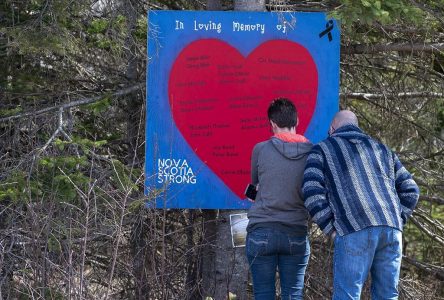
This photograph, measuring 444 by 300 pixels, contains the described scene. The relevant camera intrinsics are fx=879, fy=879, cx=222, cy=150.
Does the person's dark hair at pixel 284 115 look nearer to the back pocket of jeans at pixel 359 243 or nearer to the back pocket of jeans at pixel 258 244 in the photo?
the back pocket of jeans at pixel 258 244

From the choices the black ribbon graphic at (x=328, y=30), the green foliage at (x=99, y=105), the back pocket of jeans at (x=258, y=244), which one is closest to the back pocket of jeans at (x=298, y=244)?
the back pocket of jeans at (x=258, y=244)

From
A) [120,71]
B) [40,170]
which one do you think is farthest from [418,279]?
[40,170]

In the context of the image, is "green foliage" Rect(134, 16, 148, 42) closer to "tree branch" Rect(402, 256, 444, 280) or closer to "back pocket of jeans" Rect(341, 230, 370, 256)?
"tree branch" Rect(402, 256, 444, 280)

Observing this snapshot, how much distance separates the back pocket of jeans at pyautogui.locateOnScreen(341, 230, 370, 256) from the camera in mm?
5578

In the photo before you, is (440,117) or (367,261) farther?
(440,117)

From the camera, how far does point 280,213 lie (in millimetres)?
5980

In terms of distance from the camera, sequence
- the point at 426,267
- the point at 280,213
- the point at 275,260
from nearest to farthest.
Answer: 1. the point at 280,213
2. the point at 275,260
3. the point at 426,267

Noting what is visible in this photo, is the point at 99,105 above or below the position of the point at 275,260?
above

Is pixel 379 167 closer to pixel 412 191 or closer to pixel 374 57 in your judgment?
pixel 412 191

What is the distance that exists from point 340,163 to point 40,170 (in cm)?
248

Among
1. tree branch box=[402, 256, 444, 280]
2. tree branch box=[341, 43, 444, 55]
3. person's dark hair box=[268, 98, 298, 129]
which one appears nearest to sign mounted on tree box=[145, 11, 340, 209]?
tree branch box=[341, 43, 444, 55]

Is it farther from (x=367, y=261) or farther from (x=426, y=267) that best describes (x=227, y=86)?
(x=426, y=267)

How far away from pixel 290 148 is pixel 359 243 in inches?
34.1

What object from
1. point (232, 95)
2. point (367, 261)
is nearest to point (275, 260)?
point (367, 261)
